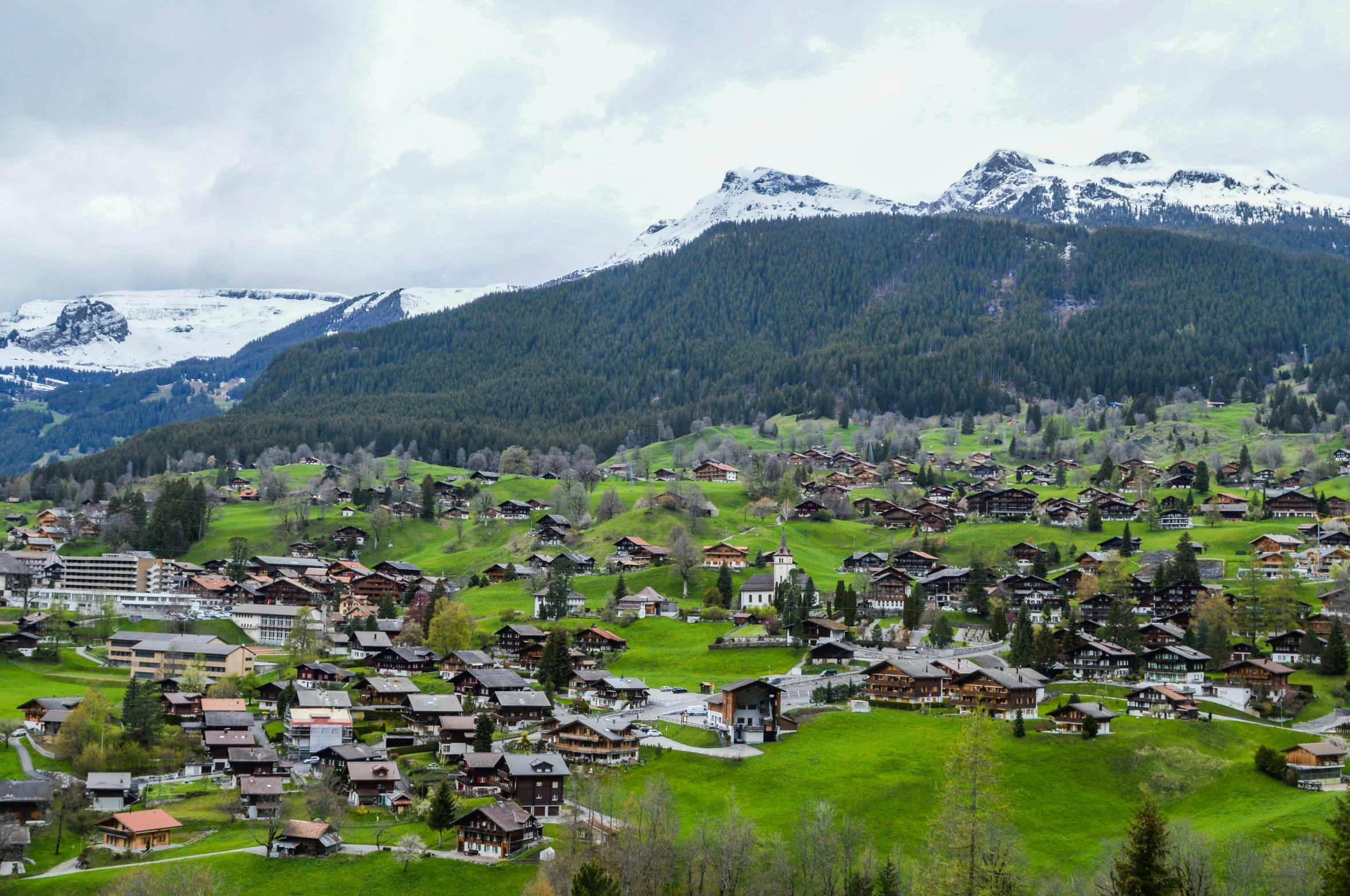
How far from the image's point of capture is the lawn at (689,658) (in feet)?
364

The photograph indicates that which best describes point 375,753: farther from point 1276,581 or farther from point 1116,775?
point 1276,581

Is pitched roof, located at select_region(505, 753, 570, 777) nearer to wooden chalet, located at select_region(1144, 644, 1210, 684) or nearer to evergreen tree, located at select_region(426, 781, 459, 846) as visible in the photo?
evergreen tree, located at select_region(426, 781, 459, 846)

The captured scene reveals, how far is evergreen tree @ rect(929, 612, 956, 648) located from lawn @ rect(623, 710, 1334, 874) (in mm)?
22661

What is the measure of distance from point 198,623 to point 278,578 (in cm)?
1487

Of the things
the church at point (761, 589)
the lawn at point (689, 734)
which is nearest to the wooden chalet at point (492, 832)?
the lawn at point (689, 734)

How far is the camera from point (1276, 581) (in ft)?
403

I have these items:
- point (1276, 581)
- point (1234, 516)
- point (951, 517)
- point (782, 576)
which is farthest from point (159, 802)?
point (1234, 516)

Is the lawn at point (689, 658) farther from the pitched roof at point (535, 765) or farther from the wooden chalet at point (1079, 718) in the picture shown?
the pitched roof at point (535, 765)

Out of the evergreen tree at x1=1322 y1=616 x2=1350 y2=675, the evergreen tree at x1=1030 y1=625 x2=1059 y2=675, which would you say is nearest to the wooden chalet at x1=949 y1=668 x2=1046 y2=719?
the evergreen tree at x1=1030 y1=625 x2=1059 y2=675

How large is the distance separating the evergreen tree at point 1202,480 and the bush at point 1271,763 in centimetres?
11214

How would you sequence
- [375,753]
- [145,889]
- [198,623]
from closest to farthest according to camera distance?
[145,889]
[375,753]
[198,623]

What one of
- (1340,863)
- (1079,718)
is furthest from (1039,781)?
(1340,863)

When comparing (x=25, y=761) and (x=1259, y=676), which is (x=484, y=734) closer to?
(x=25, y=761)

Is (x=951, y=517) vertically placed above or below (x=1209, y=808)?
above
